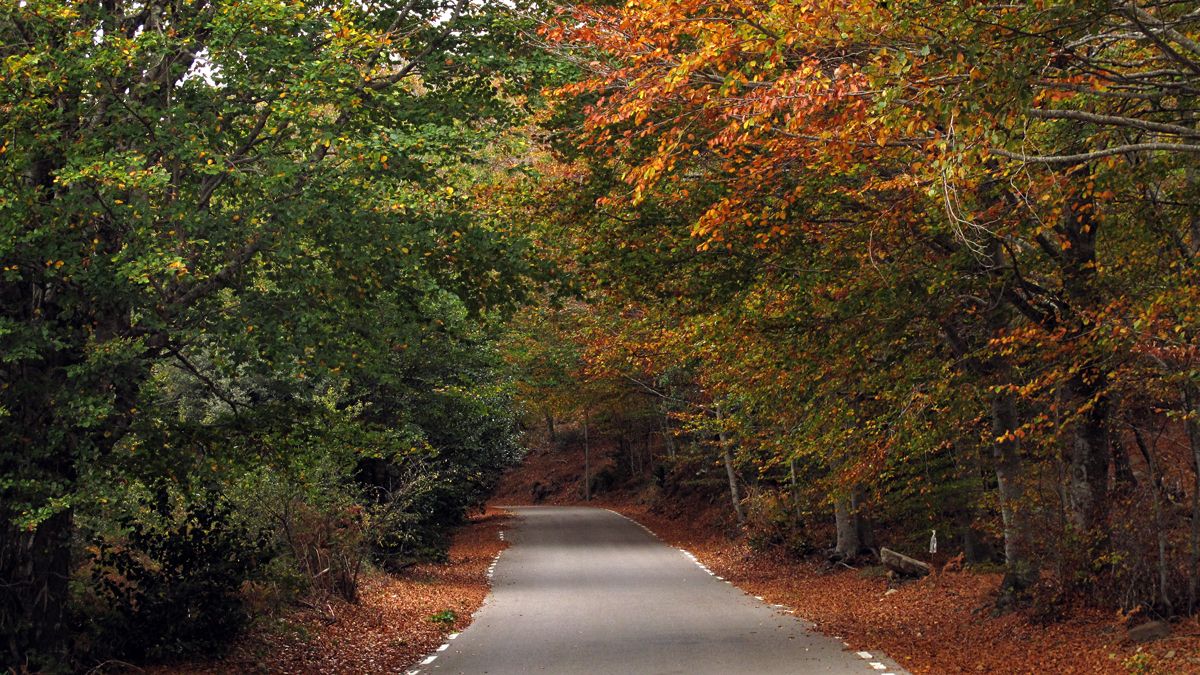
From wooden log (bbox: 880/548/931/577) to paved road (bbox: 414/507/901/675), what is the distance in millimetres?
3049

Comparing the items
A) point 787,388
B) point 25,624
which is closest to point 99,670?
point 25,624

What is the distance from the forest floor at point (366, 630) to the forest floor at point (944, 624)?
5423 millimetres

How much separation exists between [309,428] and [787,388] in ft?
24.0

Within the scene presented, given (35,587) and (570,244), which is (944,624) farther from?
(35,587)

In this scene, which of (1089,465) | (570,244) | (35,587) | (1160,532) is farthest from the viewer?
(570,244)

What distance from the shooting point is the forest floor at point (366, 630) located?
41.1 ft

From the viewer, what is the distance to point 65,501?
29.2 feet

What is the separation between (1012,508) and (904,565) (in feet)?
23.4

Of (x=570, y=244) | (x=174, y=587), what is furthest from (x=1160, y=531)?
(x=174, y=587)

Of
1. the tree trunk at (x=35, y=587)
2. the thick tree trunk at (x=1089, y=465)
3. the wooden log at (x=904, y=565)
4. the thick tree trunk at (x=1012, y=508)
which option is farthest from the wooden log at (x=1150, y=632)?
the tree trunk at (x=35, y=587)

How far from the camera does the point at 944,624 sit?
15.2 metres

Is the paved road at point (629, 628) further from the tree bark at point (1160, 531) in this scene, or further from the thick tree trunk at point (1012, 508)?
the tree bark at point (1160, 531)

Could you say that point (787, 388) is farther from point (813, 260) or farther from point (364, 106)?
point (364, 106)

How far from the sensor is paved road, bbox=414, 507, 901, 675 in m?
12.2
